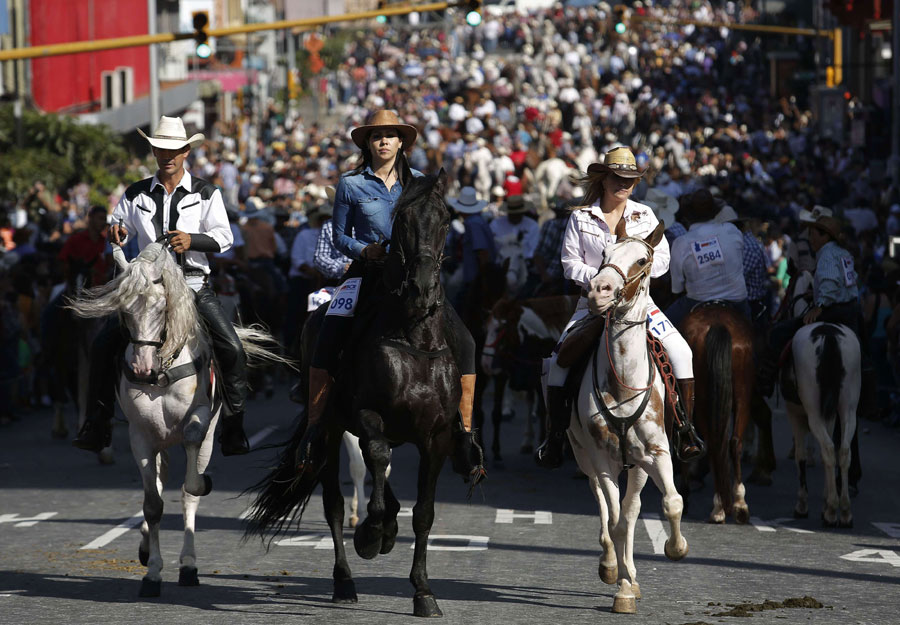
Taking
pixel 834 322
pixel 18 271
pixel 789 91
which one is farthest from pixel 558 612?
pixel 789 91

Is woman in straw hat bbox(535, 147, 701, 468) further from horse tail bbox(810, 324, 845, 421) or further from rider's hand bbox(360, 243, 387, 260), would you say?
horse tail bbox(810, 324, 845, 421)

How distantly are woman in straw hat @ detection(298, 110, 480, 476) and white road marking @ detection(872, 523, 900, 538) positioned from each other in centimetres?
439

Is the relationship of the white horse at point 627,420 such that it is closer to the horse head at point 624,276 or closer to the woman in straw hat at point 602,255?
the horse head at point 624,276

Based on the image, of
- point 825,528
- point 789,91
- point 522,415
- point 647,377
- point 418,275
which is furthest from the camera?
point 789,91

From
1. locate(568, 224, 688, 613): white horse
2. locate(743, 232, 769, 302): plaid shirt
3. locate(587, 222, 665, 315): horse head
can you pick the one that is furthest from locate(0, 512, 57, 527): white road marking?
locate(743, 232, 769, 302): plaid shirt

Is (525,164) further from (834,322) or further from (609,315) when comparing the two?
(609,315)

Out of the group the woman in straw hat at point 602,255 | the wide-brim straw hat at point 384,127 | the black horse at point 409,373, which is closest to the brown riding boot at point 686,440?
the woman in straw hat at point 602,255

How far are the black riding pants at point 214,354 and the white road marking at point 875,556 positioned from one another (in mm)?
4234

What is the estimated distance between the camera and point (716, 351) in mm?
13406

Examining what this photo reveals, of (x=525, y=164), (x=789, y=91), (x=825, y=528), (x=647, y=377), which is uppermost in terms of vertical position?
(x=789, y=91)

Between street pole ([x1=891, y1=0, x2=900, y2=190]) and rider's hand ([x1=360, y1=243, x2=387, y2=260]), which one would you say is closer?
rider's hand ([x1=360, y1=243, x2=387, y2=260])

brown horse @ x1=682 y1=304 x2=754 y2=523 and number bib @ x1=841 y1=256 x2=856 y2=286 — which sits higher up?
number bib @ x1=841 y1=256 x2=856 y2=286

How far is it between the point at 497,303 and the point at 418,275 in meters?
8.07

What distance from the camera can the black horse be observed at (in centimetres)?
935
